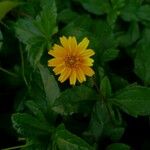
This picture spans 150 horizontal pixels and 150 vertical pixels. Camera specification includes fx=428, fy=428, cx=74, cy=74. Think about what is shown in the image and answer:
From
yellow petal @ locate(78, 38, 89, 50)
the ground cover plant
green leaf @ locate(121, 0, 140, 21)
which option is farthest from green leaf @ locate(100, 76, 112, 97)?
A: green leaf @ locate(121, 0, 140, 21)

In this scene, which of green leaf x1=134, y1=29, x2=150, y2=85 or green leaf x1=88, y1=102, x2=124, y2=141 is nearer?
green leaf x1=88, y1=102, x2=124, y2=141

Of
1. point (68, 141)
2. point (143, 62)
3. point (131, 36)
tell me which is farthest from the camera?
point (131, 36)

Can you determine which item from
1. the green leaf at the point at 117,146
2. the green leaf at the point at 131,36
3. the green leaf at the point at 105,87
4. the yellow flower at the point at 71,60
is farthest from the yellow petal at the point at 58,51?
the green leaf at the point at 131,36

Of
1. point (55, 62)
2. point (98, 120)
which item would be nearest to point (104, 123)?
point (98, 120)

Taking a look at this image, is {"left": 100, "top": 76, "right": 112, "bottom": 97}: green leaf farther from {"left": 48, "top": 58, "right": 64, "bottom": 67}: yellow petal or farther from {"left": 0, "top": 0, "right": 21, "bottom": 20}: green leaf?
{"left": 0, "top": 0, "right": 21, "bottom": 20}: green leaf

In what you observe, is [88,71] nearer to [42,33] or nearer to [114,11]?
[42,33]

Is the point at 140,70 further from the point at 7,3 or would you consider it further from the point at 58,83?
the point at 7,3

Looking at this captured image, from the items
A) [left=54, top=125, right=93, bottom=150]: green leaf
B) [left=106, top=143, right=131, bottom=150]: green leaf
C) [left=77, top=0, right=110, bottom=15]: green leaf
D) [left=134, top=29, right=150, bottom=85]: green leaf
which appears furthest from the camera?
[left=77, top=0, right=110, bottom=15]: green leaf
